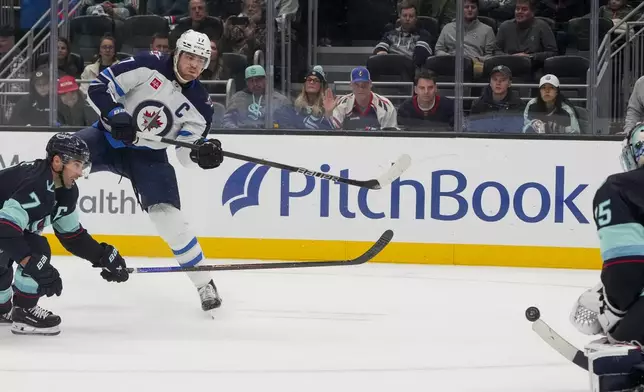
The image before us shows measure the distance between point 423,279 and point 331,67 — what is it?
4.75 feet

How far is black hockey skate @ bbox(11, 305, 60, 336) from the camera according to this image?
4.39 meters

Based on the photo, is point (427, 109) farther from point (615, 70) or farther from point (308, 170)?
A: point (308, 170)

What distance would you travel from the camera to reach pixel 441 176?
645 centimetres

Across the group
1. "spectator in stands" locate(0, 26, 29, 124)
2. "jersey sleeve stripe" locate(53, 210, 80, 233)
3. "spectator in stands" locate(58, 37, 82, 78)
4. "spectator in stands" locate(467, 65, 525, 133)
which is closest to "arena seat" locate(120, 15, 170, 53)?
"spectator in stands" locate(58, 37, 82, 78)

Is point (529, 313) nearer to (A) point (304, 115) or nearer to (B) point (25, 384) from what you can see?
(B) point (25, 384)

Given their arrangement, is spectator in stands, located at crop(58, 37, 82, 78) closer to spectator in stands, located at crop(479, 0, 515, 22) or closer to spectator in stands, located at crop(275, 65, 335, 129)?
spectator in stands, located at crop(275, 65, 335, 129)

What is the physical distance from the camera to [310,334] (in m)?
4.57

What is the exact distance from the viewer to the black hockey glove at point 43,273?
13.6 feet

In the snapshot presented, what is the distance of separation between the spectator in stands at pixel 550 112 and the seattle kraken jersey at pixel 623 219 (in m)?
3.48

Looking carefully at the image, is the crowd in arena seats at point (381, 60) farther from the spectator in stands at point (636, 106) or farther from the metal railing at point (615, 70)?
the spectator in stands at point (636, 106)

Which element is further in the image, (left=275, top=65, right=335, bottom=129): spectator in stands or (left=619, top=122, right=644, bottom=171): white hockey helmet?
(left=275, top=65, right=335, bottom=129): spectator in stands

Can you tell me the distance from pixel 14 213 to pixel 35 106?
109 inches

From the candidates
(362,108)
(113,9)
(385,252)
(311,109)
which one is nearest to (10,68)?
(113,9)

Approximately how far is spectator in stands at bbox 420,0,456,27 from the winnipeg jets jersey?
→ 1991 millimetres
